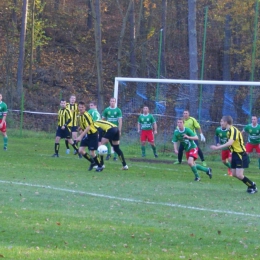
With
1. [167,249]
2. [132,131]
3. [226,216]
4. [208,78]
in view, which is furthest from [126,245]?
[208,78]

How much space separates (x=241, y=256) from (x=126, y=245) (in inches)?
57.8

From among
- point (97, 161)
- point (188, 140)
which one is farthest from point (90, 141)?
point (188, 140)

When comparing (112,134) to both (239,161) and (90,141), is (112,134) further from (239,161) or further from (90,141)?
(239,161)

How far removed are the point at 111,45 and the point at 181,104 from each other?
824 inches

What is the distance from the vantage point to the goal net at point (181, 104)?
2311 cm

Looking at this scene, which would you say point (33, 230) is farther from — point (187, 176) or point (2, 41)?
point (2, 41)

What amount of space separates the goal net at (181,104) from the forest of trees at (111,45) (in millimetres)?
3546

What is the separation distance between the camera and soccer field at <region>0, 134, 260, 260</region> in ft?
26.1

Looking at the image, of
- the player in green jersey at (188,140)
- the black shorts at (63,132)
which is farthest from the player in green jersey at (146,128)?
the player in green jersey at (188,140)

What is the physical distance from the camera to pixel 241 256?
7.79m

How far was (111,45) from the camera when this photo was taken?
44.1 m

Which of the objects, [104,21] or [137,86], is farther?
[104,21]

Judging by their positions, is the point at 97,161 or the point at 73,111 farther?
the point at 73,111

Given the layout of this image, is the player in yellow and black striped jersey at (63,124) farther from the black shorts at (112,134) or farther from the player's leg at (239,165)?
the player's leg at (239,165)
